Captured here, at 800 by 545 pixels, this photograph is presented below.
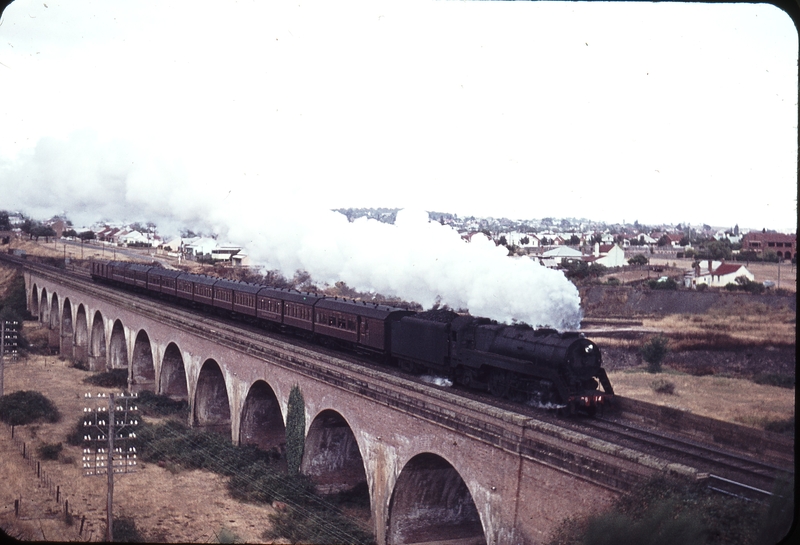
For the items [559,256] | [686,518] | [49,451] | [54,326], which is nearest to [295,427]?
[49,451]

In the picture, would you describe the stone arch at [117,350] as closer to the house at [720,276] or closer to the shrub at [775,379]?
the shrub at [775,379]

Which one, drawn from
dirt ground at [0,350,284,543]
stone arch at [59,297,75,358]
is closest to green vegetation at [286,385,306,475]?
dirt ground at [0,350,284,543]

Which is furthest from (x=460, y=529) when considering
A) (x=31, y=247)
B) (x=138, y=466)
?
(x=31, y=247)

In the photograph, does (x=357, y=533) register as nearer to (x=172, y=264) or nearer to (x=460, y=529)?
(x=460, y=529)

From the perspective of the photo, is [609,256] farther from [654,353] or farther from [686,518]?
[686,518]

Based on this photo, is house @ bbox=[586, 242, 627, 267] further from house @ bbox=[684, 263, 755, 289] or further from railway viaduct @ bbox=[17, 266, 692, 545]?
railway viaduct @ bbox=[17, 266, 692, 545]
